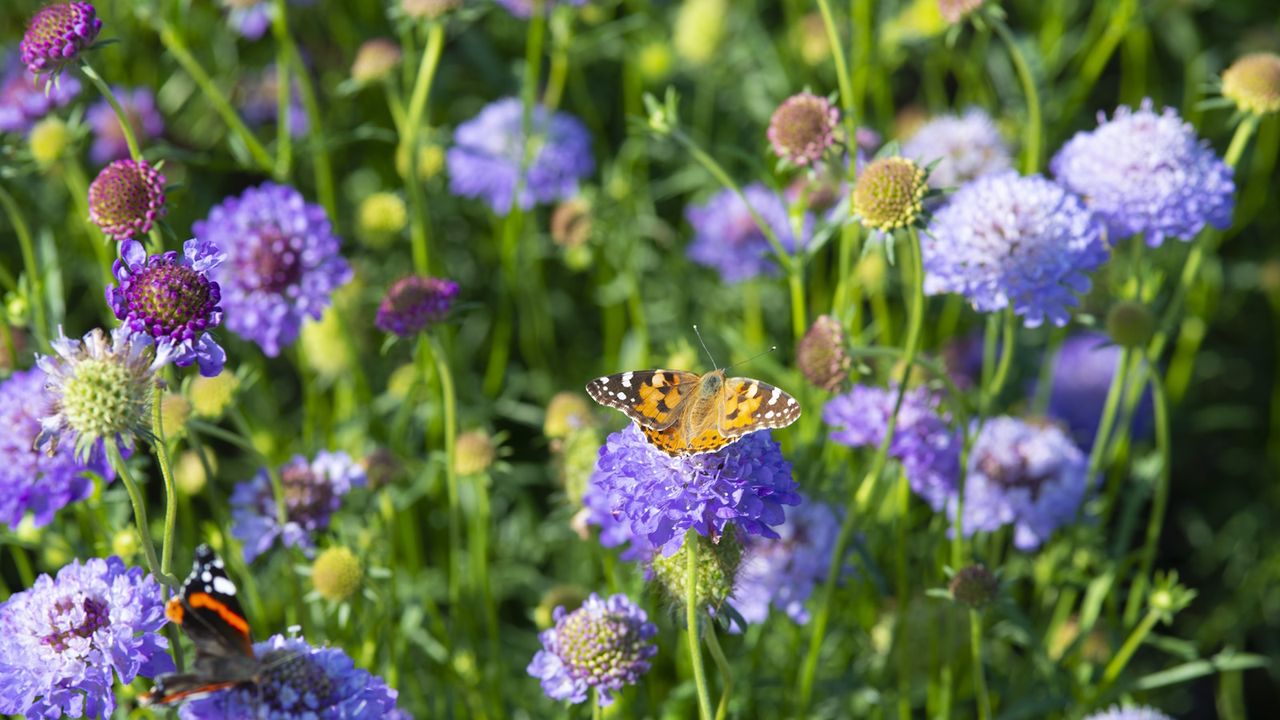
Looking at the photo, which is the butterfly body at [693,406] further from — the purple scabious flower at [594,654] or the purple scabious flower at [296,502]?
the purple scabious flower at [296,502]

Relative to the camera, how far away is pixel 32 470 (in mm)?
2648

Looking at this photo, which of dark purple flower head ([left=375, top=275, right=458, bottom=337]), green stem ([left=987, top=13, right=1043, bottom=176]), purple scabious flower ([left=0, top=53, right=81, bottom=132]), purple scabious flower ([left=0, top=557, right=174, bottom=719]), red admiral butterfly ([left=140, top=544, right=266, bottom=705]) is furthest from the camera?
purple scabious flower ([left=0, top=53, right=81, bottom=132])

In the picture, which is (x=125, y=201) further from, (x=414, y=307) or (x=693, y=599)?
(x=693, y=599)

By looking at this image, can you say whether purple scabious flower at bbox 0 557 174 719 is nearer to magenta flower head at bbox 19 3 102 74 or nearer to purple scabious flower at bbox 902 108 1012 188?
magenta flower head at bbox 19 3 102 74

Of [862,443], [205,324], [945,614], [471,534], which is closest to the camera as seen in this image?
[205,324]

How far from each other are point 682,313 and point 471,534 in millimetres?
1105

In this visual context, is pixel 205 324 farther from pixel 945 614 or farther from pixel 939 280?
pixel 945 614

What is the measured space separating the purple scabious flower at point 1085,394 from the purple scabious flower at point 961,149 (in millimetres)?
937

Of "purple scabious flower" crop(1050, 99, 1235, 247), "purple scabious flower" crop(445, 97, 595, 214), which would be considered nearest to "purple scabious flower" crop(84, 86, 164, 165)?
"purple scabious flower" crop(445, 97, 595, 214)

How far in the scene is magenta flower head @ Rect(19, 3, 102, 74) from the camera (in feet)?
7.98

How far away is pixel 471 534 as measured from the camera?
144 inches

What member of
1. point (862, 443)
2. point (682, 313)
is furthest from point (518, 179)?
point (862, 443)

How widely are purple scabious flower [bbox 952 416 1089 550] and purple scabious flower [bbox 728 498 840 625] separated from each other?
0.38 metres

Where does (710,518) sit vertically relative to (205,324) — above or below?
below
